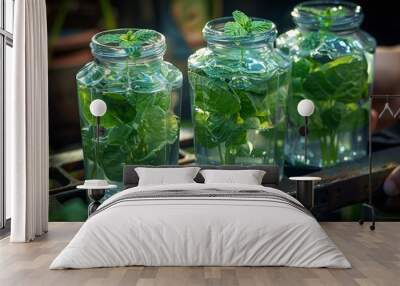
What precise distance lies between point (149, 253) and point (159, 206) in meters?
0.38

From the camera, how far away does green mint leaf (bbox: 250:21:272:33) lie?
7038 millimetres

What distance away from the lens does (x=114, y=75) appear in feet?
23.4

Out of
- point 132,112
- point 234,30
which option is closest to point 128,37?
point 132,112

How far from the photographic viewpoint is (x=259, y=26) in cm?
706

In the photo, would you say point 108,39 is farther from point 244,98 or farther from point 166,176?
point 166,176

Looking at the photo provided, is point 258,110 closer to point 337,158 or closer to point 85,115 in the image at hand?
point 337,158

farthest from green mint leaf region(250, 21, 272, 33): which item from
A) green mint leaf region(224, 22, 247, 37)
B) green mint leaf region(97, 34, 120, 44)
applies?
green mint leaf region(97, 34, 120, 44)

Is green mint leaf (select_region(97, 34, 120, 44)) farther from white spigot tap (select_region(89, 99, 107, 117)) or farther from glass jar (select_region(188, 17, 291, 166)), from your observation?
glass jar (select_region(188, 17, 291, 166))

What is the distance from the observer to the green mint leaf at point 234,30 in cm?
698

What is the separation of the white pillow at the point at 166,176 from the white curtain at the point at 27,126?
0.98m

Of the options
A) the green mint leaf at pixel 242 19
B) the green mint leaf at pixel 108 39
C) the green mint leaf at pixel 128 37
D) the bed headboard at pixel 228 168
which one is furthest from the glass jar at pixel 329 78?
the green mint leaf at pixel 108 39

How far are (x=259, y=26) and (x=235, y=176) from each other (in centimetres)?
181

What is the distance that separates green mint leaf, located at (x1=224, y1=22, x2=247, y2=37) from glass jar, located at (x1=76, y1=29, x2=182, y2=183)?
83 centimetres

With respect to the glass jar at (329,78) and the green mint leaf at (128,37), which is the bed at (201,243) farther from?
the green mint leaf at (128,37)
